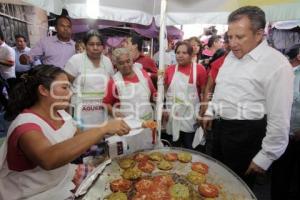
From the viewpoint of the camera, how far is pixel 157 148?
1.96 meters

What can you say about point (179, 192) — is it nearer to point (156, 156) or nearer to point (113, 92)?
point (156, 156)

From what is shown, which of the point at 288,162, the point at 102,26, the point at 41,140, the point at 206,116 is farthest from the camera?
the point at 102,26

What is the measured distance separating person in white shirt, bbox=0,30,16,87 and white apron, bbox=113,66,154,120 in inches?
153

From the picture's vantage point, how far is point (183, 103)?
303 cm

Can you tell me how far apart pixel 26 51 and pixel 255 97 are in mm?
6022

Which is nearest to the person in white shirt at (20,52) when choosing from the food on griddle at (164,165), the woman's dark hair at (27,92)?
the woman's dark hair at (27,92)

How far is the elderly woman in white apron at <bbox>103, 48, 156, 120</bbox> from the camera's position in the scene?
263cm

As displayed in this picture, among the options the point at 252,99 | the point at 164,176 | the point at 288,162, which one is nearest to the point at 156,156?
the point at 164,176

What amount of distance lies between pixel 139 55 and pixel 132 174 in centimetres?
207

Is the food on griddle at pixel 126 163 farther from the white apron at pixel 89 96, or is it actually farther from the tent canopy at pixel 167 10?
the tent canopy at pixel 167 10

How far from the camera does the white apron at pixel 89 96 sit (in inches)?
118

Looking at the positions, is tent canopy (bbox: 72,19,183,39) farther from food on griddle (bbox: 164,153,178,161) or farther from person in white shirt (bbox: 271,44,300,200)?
food on griddle (bbox: 164,153,178,161)

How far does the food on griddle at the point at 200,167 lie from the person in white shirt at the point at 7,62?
501cm

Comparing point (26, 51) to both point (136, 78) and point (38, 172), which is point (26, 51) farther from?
point (38, 172)
